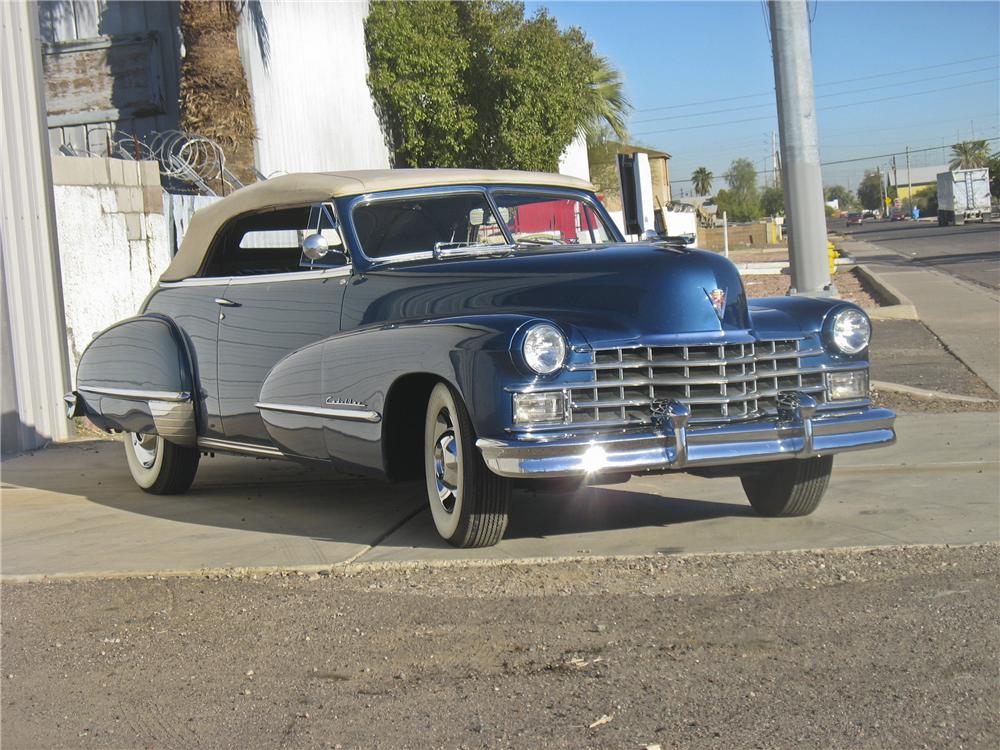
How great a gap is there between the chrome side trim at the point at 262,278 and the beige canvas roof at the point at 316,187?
75 mm

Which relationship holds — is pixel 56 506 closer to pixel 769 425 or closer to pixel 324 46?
pixel 769 425

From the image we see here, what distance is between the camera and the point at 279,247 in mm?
7371

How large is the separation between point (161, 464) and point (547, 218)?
2643mm

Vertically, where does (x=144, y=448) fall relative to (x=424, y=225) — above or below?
below

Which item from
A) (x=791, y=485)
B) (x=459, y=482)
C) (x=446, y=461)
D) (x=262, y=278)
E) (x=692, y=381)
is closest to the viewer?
(x=692, y=381)

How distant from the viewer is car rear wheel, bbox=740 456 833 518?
5562mm

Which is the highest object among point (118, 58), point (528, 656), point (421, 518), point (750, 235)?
point (118, 58)

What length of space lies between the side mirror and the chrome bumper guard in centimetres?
153

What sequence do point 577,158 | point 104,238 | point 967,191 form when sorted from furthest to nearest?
point 967,191
point 577,158
point 104,238

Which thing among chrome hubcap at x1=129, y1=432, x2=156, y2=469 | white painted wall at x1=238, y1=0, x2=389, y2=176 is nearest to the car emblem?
chrome hubcap at x1=129, y1=432, x2=156, y2=469

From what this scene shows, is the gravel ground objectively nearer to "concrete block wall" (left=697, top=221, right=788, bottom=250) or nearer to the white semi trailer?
the white semi trailer

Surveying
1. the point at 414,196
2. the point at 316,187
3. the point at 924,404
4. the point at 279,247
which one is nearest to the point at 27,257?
the point at 279,247

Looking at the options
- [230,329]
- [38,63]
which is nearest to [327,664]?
[230,329]

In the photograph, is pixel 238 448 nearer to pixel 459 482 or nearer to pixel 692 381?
pixel 459 482
